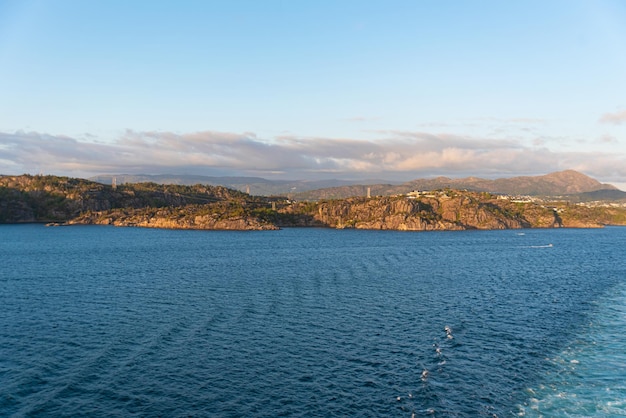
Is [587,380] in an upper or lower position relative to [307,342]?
lower

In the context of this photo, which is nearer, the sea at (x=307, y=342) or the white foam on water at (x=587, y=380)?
the white foam on water at (x=587, y=380)

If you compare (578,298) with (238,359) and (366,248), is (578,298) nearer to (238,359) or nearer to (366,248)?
(238,359)

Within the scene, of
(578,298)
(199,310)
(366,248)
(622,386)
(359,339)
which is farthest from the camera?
(366,248)

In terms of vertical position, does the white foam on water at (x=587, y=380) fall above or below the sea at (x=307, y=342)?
below

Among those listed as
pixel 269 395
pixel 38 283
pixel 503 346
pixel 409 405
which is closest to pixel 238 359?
pixel 269 395

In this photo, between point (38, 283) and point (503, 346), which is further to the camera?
point (38, 283)

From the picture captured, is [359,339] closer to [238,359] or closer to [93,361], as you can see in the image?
[238,359]

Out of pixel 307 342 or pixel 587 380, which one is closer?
pixel 587 380

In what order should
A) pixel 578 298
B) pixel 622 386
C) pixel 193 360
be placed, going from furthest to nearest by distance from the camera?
pixel 578 298, pixel 193 360, pixel 622 386
